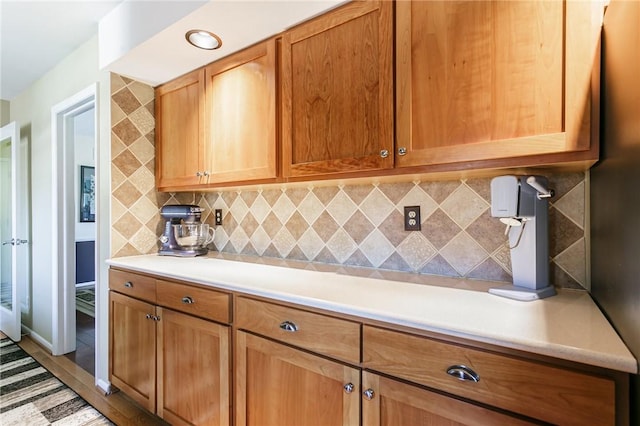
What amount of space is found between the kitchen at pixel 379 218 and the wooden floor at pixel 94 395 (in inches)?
7.7

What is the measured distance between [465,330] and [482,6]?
1.01 m

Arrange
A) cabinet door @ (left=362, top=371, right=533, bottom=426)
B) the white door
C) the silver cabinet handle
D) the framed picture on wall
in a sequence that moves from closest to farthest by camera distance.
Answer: cabinet door @ (left=362, top=371, right=533, bottom=426) → the silver cabinet handle → the white door → the framed picture on wall

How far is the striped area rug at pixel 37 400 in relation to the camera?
1.91 metres

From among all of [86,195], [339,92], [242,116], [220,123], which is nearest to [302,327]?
[339,92]

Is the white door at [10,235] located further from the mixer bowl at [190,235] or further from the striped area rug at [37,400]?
the mixer bowl at [190,235]

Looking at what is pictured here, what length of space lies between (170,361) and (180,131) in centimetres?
134

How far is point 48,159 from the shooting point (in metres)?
2.80

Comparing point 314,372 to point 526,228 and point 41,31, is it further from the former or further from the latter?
point 41,31

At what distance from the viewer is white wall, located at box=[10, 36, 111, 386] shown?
7.08ft

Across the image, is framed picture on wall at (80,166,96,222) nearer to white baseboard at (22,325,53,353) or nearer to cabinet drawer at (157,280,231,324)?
white baseboard at (22,325,53,353)

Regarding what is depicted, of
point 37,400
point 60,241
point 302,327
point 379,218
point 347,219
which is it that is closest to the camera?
point 302,327

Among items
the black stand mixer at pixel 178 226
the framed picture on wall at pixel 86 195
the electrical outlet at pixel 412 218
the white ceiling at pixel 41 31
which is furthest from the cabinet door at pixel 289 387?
the framed picture on wall at pixel 86 195

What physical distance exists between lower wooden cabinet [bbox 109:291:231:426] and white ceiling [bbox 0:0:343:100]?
53.6 inches

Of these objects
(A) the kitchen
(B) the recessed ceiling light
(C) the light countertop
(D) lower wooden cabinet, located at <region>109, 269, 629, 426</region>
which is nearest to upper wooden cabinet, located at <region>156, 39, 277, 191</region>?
(B) the recessed ceiling light
